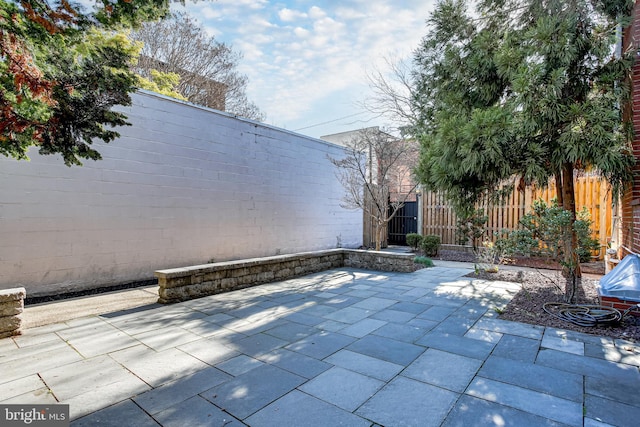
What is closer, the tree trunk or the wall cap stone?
the wall cap stone

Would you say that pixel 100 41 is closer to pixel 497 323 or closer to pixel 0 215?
pixel 0 215

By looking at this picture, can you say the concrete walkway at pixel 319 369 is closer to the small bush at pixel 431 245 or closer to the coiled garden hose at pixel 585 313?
the coiled garden hose at pixel 585 313

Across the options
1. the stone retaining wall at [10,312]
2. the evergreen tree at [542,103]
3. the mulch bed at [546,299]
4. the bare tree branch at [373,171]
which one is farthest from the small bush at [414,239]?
the stone retaining wall at [10,312]

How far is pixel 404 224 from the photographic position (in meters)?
11.1

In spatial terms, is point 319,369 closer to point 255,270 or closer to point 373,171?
point 255,270

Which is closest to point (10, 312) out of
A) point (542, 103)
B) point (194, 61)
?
point (542, 103)

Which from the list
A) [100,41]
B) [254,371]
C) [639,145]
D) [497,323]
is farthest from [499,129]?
[100,41]

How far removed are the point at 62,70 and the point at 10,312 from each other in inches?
92.6

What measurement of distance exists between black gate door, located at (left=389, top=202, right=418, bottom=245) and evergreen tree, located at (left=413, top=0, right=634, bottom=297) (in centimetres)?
553

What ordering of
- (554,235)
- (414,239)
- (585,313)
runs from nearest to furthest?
(585,313) → (554,235) → (414,239)

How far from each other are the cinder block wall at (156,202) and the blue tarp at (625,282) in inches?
233

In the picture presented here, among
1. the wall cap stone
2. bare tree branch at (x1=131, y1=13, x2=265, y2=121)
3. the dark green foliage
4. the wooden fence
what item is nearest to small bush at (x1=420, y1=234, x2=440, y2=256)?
the wooden fence

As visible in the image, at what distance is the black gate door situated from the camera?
10.9 metres

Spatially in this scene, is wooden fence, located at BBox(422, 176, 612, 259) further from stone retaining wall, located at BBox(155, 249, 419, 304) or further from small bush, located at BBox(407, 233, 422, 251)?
stone retaining wall, located at BBox(155, 249, 419, 304)
